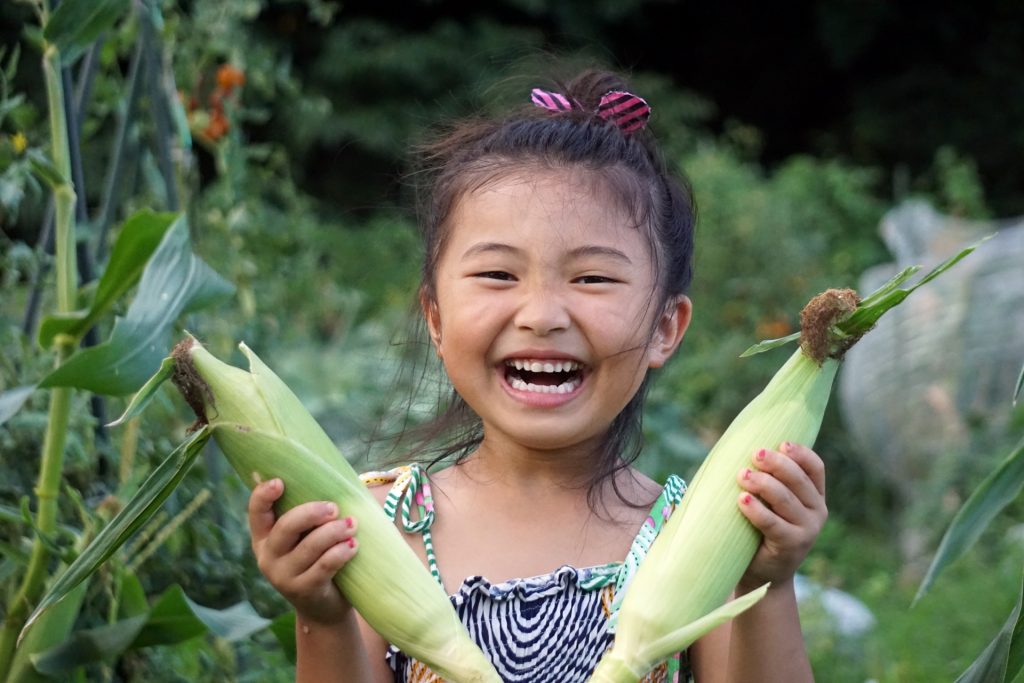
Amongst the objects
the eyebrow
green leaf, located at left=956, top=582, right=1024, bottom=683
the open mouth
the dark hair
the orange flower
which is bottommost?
green leaf, located at left=956, top=582, right=1024, bottom=683

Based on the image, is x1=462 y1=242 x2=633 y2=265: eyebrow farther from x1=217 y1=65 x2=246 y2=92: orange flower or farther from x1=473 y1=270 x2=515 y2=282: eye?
x1=217 y1=65 x2=246 y2=92: orange flower

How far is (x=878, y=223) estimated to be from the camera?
649 cm

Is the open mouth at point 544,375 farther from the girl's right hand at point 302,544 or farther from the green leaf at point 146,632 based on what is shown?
the green leaf at point 146,632

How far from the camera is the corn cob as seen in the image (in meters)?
1.12

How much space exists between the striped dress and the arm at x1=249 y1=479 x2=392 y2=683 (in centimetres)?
16

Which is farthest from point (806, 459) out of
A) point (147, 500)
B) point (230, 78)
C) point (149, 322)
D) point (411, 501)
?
point (230, 78)

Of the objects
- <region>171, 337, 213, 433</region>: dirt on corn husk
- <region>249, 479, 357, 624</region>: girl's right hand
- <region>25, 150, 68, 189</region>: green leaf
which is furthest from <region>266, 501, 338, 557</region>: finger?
<region>25, 150, 68, 189</region>: green leaf

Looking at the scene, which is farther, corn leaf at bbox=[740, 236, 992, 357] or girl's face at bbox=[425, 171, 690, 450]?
girl's face at bbox=[425, 171, 690, 450]

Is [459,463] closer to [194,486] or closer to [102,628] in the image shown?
[102,628]

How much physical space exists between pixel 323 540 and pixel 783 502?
1.30 feet

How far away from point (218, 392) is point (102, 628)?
2.28 ft

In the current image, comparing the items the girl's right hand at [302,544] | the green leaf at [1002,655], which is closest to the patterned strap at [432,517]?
the girl's right hand at [302,544]

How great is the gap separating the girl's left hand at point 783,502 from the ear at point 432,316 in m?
0.44

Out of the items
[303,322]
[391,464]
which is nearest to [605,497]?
[391,464]
